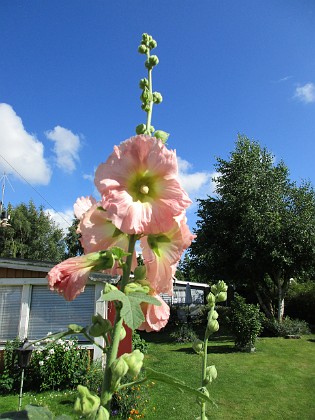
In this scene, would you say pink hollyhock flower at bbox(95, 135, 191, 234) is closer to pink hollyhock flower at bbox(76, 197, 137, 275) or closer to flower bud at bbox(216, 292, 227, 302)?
pink hollyhock flower at bbox(76, 197, 137, 275)

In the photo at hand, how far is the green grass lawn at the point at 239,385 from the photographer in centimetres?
783

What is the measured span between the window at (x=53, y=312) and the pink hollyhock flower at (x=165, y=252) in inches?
349

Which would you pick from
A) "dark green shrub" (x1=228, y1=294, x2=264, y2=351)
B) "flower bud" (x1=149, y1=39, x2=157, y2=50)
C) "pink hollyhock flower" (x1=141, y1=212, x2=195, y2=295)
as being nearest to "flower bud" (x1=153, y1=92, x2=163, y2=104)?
"flower bud" (x1=149, y1=39, x2=157, y2=50)

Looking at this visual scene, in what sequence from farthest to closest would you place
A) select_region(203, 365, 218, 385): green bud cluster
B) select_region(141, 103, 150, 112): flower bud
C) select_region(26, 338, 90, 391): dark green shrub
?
1. select_region(26, 338, 90, 391): dark green shrub
2. select_region(203, 365, 218, 385): green bud cluster
3. select_region(141, 103, 150, 112): flower bud

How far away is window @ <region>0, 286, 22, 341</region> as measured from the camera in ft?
31.4

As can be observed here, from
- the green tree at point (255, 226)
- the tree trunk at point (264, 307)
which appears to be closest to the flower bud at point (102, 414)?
the green tree at point (255, 226)

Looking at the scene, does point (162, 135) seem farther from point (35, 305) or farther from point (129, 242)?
point (35, 305)

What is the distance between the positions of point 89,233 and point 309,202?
819 inches

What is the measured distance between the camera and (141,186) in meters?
1.06

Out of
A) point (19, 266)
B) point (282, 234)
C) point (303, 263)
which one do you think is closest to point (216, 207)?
point (282, 234)

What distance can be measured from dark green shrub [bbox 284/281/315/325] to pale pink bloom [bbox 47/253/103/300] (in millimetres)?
23876

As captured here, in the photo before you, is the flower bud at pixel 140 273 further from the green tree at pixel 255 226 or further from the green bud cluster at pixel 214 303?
the green tree at pixel 255 226

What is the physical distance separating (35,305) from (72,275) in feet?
31.1

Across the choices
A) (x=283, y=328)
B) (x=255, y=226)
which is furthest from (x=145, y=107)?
(x=283, y=328)
